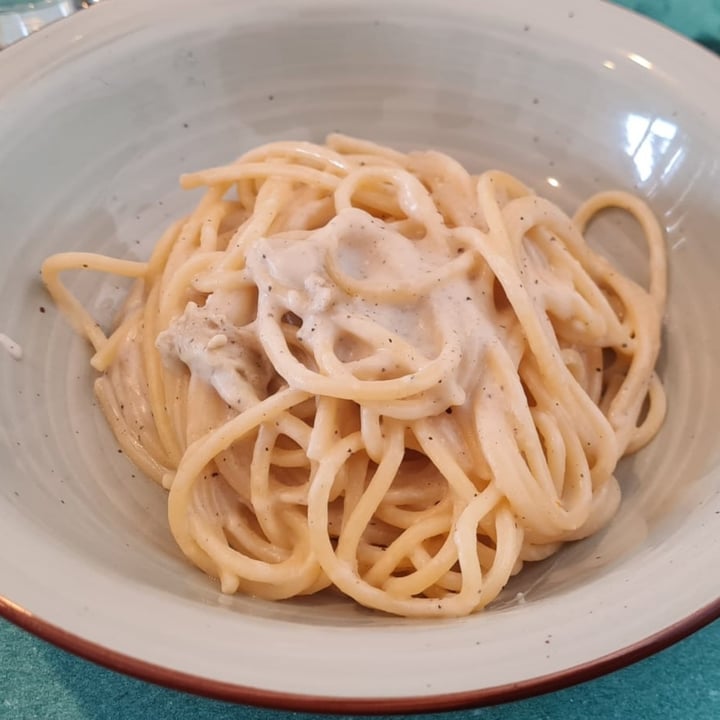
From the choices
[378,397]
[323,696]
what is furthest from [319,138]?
[323,696]

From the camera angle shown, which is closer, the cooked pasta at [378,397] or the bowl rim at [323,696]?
the bowl rim at [323,696]

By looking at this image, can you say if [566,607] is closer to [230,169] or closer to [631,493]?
[631,493]

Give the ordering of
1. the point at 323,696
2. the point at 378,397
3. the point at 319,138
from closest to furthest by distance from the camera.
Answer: the point at 323,696 → the point at 378,397 → the point at 319,138

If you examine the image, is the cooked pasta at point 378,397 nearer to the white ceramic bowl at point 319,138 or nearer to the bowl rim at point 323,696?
the white ceramic bowl at point 319,138

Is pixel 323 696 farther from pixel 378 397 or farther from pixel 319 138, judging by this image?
pixel 319 138

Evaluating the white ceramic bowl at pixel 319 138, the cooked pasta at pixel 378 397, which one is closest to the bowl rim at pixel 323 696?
the white ceramic bowl at pixel 319 138

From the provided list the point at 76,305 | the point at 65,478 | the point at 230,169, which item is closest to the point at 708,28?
the point at 230,169
